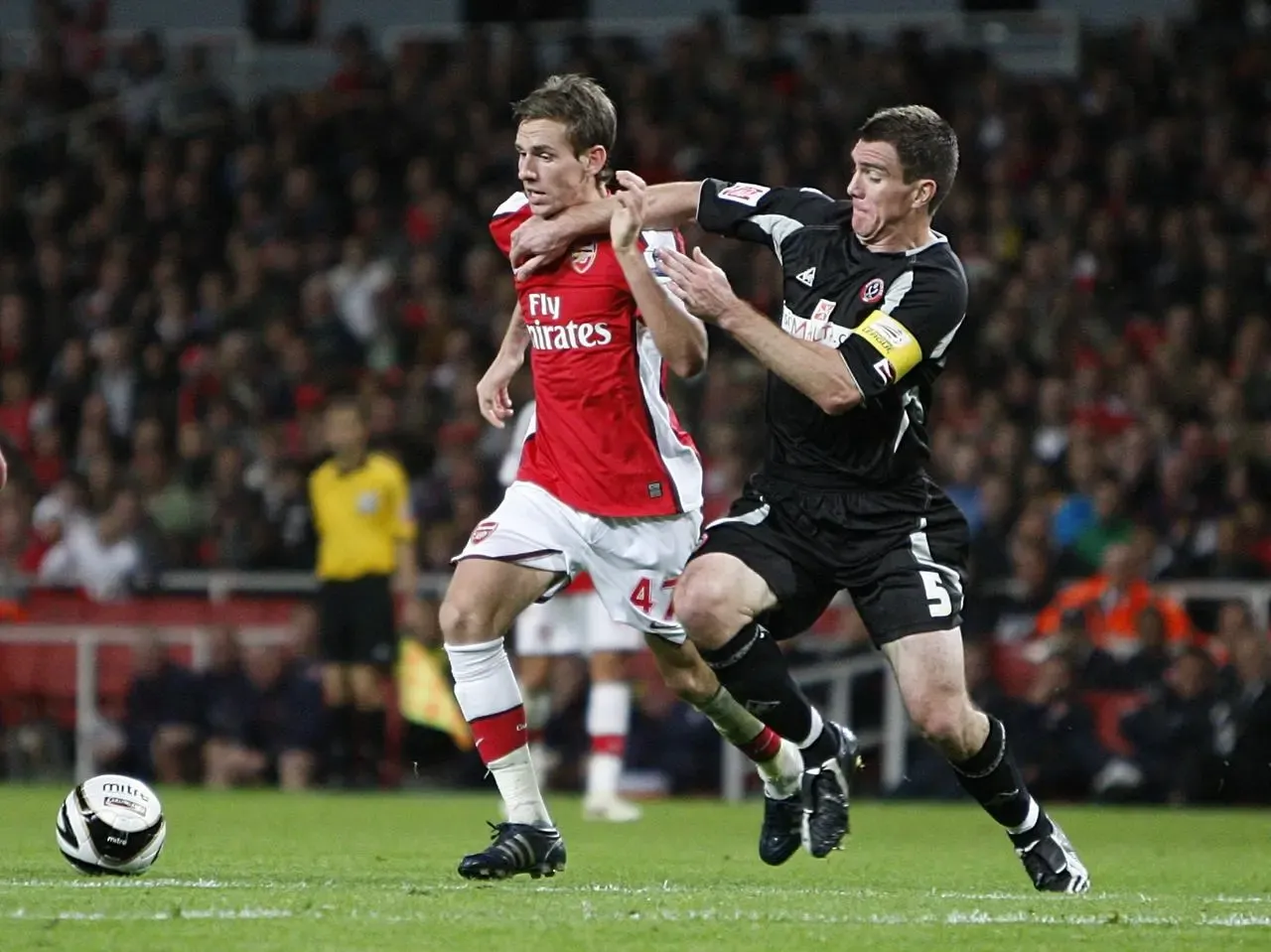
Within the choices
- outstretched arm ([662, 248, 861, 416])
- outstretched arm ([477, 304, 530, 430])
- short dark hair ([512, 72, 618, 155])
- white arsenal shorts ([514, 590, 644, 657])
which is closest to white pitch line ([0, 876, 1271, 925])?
outstretched arm ([662, 248, 861, 416])

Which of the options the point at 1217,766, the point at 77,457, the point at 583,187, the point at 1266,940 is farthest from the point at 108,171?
the point at 1266,940

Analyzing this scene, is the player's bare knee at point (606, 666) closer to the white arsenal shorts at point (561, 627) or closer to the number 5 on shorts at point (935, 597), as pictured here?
the white arsenal shorts at point (561, 627)

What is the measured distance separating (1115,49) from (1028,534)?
6803 millimetres

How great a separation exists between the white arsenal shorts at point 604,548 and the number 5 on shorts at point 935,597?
0.88 meters

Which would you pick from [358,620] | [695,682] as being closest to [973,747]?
[695,682]

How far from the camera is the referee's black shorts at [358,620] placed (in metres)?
14.1

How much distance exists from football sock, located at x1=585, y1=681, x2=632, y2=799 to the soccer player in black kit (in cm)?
436

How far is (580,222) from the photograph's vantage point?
23.2 ft

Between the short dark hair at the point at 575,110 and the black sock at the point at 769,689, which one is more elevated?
the short dark hair at the point at 575,110

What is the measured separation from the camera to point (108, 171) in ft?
69.3

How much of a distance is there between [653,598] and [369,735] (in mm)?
7662

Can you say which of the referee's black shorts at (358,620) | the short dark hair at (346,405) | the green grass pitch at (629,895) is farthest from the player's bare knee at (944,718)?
the short dark hair at (346,405)

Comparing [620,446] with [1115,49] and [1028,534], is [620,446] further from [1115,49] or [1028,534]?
[1115,49]

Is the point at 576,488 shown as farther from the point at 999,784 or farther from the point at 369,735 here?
the point at 369,735
